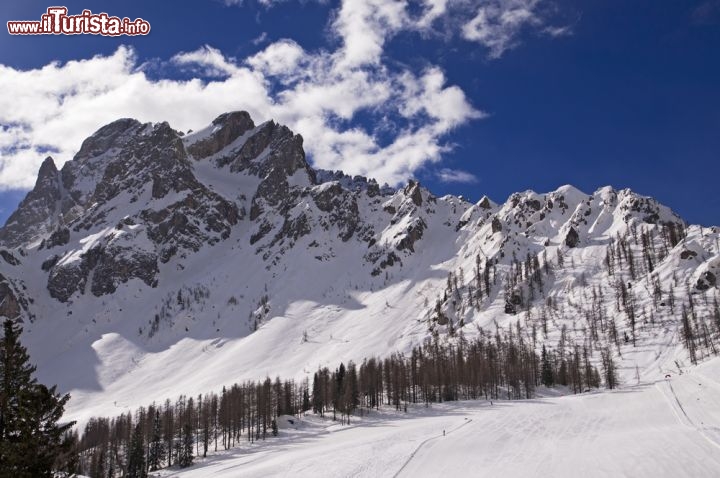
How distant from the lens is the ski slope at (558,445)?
52.0 meters

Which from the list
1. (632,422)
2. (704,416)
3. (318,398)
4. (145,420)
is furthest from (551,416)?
(145,420)

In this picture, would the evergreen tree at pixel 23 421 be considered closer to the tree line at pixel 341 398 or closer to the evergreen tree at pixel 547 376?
the tree line at pixel 341 398

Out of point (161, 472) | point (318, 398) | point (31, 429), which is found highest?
point (31, 429)

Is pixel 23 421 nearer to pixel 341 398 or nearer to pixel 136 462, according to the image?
pixel 136 462

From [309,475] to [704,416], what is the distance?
52.3 metres

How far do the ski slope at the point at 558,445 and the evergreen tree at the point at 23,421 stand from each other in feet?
114

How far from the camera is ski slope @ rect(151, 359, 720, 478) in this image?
52031mm

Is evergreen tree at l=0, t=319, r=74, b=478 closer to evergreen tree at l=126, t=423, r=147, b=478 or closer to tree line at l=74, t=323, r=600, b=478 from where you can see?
evergreen tree at l=126, t=423, r=147, b=478

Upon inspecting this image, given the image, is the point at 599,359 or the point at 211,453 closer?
the point at 211,453

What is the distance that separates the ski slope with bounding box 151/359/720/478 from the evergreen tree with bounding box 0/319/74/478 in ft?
114

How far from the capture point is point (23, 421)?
85.2ft

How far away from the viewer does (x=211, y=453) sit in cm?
12825

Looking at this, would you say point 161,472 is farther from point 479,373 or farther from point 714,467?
point 714,467

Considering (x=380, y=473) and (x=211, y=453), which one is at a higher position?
(x=380, y=473)
